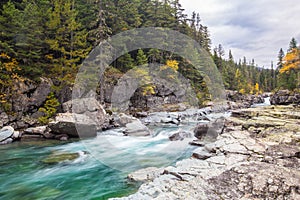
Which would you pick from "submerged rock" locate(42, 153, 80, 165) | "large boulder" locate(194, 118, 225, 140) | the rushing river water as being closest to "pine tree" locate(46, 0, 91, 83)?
the rushing river water

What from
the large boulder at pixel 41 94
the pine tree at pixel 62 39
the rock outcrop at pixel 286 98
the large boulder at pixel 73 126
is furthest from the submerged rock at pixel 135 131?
the rock outcrop at pixel 286 98

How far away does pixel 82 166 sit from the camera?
7.60m

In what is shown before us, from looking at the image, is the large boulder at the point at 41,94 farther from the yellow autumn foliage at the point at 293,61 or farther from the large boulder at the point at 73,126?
the yellow autumn foliage at the point at 293,61

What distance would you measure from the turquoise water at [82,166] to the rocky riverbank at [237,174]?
4.12 ft

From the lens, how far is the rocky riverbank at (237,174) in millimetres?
3205

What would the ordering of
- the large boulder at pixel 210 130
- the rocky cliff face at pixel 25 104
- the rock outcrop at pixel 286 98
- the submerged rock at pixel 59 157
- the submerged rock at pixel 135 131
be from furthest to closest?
the rock outcrop at pixel 286 98 < the rocky cliff face at pixel 25 104 < the submerged rock at pixel 135 131 < the large boulder at pixel 210 130 < the submerged rock at pixel 59 157

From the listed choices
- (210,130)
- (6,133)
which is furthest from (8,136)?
A: (210,130)

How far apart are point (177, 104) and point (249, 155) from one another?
24.7m

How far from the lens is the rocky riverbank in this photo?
321cm

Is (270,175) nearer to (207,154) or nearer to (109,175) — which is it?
(207,154)

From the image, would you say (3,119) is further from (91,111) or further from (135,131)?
(135,131)

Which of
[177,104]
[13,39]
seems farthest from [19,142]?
[177,104]

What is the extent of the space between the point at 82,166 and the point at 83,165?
0.38ft

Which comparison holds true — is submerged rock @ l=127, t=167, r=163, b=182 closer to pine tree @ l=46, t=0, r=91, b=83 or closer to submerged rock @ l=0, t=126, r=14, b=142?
submerged rock @ l=0, t=126, r=14, b=142
